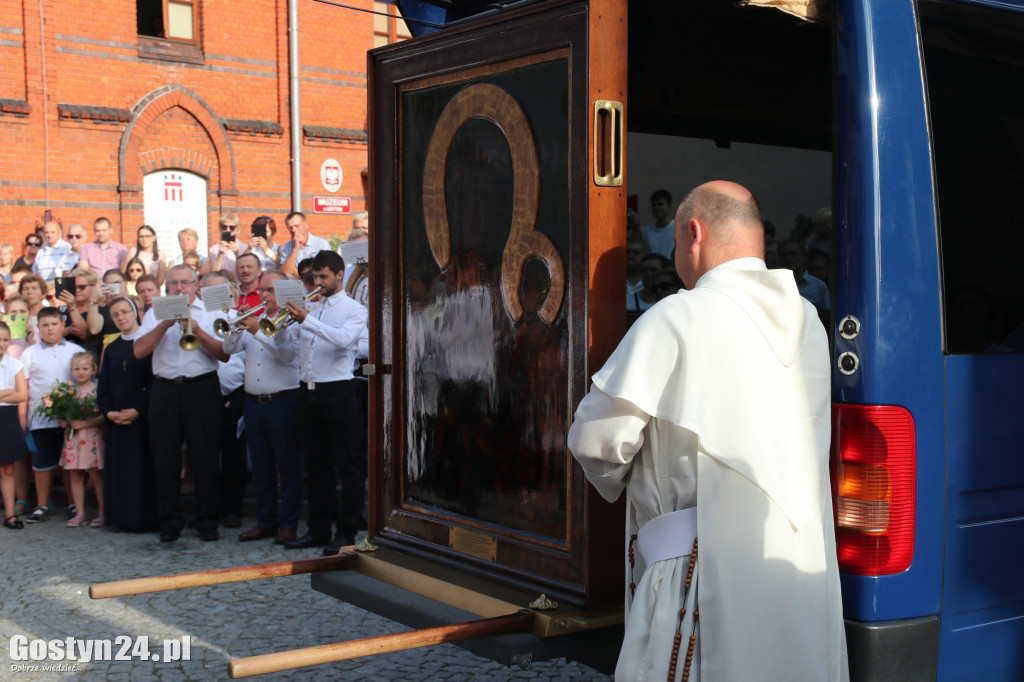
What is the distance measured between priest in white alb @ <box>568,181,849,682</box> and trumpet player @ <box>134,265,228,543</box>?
631 cm

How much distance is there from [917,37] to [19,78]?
1783 centimetres

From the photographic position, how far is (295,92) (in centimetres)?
2017

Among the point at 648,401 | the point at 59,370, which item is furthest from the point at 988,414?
the point at 59,370

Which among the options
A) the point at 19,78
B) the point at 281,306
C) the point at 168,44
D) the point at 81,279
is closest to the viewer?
the point at 281,306

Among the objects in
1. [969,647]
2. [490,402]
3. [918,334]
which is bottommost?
[969,647]

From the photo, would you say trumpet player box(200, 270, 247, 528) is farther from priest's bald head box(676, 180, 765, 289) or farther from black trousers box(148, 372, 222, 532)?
priest's bald head box(676, 180, 765, 289)

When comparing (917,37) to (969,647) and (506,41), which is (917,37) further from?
(969,647)

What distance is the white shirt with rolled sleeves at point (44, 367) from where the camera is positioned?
9.91 metres

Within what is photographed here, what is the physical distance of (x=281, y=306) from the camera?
795cm

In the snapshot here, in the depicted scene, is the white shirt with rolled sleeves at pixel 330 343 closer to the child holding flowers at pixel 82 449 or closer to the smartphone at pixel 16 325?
the child holding flowers at pixel 82 449

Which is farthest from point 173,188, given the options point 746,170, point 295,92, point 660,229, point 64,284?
point 746,170

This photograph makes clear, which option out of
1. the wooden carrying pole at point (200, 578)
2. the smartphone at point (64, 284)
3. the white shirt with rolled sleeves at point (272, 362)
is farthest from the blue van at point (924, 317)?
the smartphone at point (64, 284)

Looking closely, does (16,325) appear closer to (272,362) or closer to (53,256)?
(272,362)

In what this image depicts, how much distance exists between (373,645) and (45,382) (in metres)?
7.57
